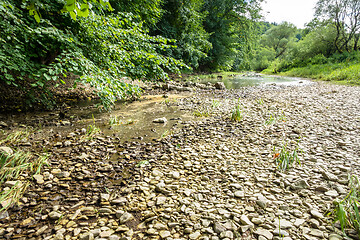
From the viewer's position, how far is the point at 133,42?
6.25 meters

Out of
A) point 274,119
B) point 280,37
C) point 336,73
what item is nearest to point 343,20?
point 336,73

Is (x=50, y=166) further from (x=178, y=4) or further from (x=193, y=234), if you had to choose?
(x=178, y=4)

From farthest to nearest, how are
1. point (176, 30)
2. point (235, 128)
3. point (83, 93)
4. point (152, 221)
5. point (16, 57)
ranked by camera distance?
point (176, 30)
point (83, 93)
point (235, 128)
point (16, 57)
point (152, 221)

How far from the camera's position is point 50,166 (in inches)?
121

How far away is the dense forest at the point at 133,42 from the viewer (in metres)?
4.22

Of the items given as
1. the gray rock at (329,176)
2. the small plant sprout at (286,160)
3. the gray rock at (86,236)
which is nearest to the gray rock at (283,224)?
the small plant sprout at (286,160)

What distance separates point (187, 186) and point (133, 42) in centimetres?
561

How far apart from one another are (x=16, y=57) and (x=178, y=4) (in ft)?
55.4

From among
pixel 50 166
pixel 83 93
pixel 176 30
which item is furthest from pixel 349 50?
pixel 50 166

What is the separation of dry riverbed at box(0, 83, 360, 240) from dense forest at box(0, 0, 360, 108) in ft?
6.07

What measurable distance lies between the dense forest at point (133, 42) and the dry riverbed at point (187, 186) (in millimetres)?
1849

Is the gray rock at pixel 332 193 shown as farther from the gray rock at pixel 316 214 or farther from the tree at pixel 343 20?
the tree at pixel 343 20

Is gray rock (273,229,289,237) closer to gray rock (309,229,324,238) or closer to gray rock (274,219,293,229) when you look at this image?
gray rock (274,219,293,229)

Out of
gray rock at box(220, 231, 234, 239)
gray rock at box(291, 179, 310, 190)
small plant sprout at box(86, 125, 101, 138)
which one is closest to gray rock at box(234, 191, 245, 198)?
gray rock at box(220, 231, 234, 239)
